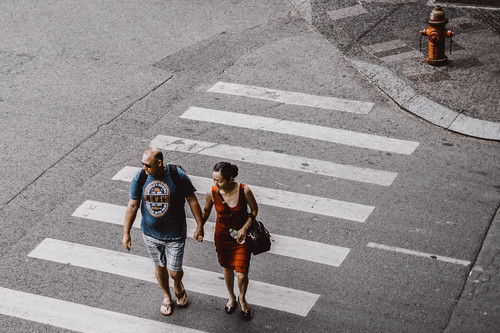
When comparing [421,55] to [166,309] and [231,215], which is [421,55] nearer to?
[231,215]

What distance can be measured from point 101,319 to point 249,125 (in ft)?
14.8

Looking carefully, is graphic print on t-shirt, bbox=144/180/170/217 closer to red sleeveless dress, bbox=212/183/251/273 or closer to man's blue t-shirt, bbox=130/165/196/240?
man's blue t-shirt, bbox=130/165/196/240

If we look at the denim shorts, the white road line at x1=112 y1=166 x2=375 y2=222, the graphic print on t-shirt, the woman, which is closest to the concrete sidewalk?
the white road line at x1=112 y1=166 x2=375 y2=222

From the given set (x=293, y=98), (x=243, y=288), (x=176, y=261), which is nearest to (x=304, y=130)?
(x=293, y=98)

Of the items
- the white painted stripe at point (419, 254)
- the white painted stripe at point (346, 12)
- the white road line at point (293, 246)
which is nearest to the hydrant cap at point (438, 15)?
the white painted stripe at point (346, 12)

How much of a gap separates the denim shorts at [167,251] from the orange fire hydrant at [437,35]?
664 cm

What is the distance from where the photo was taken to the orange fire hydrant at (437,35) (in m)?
11.6

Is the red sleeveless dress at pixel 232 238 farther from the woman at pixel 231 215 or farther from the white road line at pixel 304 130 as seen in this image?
the white road line at pixel 304 130

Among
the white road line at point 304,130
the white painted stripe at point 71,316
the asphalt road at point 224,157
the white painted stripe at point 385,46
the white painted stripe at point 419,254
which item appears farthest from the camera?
the white painted stripe at point 385,46

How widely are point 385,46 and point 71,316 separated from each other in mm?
8010

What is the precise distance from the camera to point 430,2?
46.8 ft

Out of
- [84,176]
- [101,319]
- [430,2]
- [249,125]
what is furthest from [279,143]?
[430,2]

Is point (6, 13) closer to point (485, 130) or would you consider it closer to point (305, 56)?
point (305, 56)

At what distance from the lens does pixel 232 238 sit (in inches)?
278
